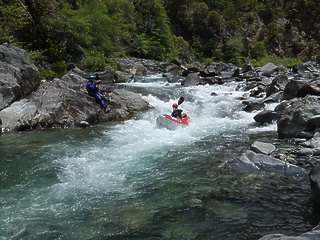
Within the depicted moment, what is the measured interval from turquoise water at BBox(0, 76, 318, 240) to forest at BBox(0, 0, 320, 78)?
10153 mm

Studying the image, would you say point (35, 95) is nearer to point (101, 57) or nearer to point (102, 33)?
point (101, 57)

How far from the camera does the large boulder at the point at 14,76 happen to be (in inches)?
442

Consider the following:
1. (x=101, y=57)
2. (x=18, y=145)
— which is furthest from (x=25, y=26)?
(x=18, y=145)

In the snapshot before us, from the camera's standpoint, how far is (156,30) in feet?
114

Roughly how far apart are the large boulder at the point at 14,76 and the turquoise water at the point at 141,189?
6.35 feet

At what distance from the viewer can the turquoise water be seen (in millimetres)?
4602

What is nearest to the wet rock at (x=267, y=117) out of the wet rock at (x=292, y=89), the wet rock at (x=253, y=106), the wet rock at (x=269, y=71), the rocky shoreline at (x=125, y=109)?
the rocky shoreline at (x=125, y=109)

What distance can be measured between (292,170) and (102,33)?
21.8 metres

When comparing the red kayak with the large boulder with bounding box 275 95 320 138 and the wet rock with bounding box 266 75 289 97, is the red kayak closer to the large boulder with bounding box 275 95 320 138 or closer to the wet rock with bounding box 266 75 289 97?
the large boulder with bounding box 275 95 320 138

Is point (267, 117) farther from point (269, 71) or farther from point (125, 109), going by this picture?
point (269, 71)

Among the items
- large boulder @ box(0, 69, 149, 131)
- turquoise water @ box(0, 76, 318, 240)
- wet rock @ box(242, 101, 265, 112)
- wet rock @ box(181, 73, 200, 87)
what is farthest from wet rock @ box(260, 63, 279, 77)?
turquoise water @ box(0, 76, 318, 240)

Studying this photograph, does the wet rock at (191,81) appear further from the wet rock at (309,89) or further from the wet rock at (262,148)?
the wet rock at (262,148)

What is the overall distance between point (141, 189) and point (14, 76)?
859cm

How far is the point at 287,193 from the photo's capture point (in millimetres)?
5535
